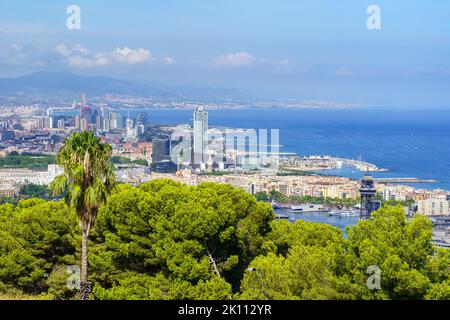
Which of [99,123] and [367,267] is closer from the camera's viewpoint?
[367,267]

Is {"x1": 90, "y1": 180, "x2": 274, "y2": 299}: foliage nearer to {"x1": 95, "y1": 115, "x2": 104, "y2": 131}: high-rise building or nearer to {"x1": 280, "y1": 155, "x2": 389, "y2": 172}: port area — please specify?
{"x1": 280, "y1": 155, "x2": 389, "y2": 172}: port area

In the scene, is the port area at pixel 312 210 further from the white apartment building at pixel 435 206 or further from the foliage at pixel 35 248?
the foliage at pixel 35 248

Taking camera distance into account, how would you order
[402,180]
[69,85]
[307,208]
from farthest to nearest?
[69,85], [402,180], [307,208]

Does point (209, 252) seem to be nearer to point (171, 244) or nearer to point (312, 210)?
point (171, 244)

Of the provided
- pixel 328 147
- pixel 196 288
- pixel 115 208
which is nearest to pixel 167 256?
pixel 196 288

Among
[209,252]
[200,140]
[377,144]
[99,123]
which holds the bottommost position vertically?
[377,144]

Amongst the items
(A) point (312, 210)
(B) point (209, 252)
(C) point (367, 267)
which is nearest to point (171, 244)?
(B) point (209, 252)
